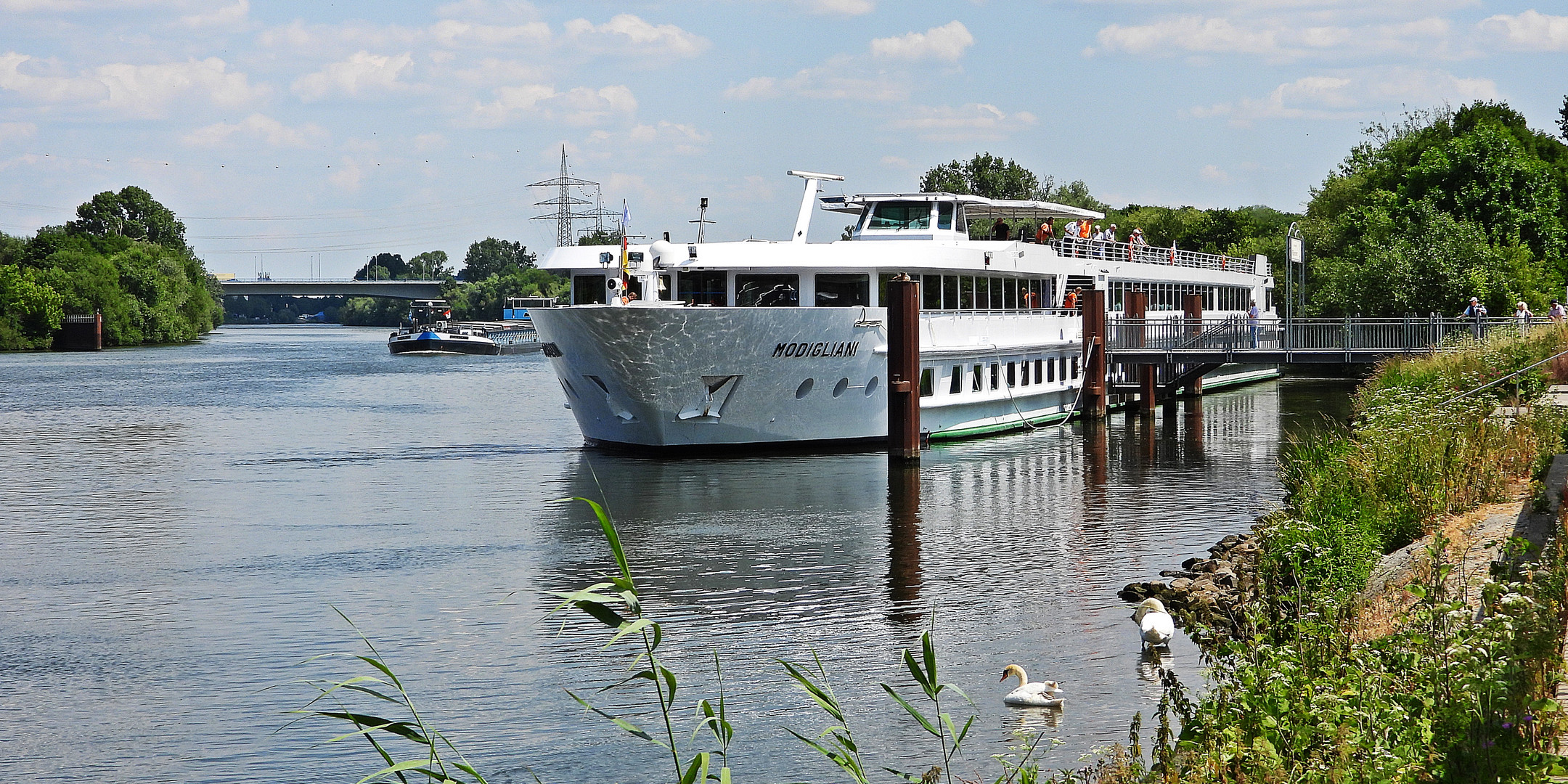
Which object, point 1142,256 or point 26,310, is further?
point 26,310

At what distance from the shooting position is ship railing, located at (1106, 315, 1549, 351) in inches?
1508

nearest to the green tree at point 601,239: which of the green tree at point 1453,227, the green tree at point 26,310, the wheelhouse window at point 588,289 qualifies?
the wheelhouse window at point 588,289

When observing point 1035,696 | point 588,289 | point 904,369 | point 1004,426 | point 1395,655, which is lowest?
point 1035,696

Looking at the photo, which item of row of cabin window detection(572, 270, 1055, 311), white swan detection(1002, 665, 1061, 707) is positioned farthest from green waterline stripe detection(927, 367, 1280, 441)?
white swan detection(1002, 665, 1061, 707)

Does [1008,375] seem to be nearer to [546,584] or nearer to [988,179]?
[546,584]

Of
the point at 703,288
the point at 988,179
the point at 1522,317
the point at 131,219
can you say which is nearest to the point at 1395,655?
the point at 703,288

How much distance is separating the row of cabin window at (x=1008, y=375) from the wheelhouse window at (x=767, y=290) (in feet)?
13.5

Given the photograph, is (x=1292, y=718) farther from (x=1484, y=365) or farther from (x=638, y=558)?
(x=1484, y=365)

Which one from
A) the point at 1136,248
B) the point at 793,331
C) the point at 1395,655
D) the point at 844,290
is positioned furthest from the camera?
the point at 1136,248

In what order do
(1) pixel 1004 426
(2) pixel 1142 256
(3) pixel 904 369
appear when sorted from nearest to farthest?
(3) pixel 904 369
(1) pixel 1004 426
(2) pixel 1142 256

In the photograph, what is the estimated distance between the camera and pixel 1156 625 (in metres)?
15.6

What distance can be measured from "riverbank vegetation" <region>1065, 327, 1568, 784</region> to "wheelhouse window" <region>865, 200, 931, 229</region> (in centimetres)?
1978

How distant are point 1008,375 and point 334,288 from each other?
13867 centimetres

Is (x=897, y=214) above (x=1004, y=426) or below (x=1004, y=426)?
above
